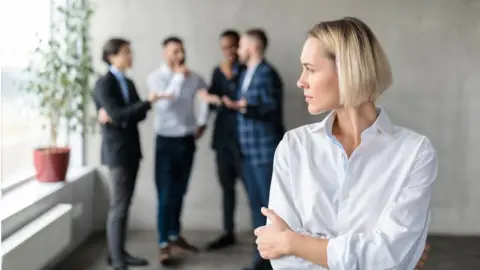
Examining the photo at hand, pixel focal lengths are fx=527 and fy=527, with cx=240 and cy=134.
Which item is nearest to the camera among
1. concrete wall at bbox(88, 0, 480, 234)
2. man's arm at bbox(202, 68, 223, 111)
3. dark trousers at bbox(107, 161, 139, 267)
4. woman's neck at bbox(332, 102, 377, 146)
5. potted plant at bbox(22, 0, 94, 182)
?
woman's neck at bbox(332, 102, 377, 146)

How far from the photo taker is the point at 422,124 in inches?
178

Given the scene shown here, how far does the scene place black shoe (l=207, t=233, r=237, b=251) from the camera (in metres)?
4.12

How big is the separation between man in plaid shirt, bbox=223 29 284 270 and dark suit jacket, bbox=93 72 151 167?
0.69m

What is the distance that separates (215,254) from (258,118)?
1.12m

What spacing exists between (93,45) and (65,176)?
1.19m

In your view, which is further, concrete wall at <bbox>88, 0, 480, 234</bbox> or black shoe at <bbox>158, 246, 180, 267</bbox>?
concrete wall at <bbox>88, 0, 480, 234</bbox>

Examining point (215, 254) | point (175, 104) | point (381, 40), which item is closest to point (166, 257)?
point (215, 254)

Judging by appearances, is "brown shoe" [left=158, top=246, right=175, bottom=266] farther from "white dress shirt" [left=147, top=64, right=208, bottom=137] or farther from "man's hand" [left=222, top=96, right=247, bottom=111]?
"man's hand" [left=222, top=96, right=247, bottom=111]

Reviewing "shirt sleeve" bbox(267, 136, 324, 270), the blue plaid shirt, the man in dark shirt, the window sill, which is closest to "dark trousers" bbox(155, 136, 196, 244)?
the man in dark shirt

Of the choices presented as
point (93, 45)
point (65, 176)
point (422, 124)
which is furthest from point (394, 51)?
point (65, 176)

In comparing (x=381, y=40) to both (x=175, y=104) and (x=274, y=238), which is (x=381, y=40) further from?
(x=274, y=238)

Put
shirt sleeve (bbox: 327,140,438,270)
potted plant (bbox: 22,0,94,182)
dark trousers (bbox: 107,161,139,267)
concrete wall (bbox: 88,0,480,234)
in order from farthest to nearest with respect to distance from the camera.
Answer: concrete wall (bbox: 88,0,480,234), potted plant (bbox: 22,0,94,182), dark trousers (bbox: 107,161,139,267), shirt sleeve (bbox: 327,140,438,270)

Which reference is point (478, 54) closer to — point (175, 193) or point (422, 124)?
point (422, 124)

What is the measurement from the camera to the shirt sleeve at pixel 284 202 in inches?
46.7
